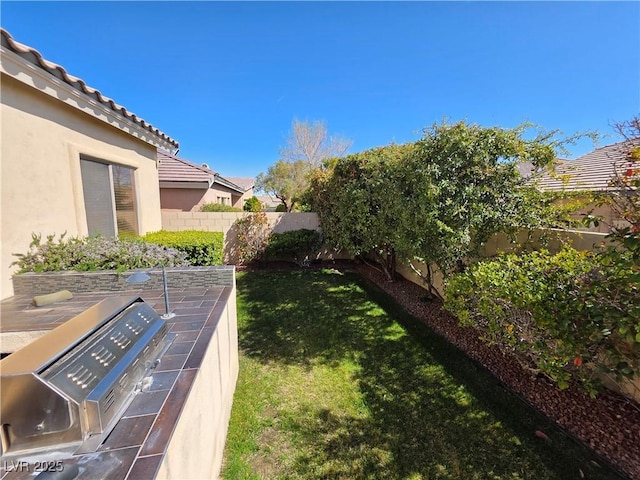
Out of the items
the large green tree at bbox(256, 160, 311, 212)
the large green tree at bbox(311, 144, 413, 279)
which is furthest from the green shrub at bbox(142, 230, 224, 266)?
the large green tree at bbox(256, 160, 311, 212)

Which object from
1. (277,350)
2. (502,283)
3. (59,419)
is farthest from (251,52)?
(59,419)

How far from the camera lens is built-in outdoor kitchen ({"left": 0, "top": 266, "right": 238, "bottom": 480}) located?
1.33 metres

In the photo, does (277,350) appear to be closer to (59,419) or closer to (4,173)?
(59,419)

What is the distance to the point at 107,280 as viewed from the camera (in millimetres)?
4238

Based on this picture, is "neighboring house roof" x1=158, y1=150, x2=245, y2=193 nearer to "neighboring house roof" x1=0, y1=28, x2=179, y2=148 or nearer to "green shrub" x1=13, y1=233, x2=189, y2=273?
"neighboring house roof" x1=0, y1=28, x2=179, y2=148

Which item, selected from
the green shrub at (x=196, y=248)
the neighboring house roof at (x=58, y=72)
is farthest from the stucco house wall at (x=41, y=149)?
the green shrub at (x=196, y=248)

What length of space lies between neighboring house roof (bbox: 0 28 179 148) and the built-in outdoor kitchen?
11.3 ft

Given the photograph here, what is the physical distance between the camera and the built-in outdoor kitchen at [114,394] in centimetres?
133

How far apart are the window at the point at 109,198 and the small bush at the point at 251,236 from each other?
3927mm

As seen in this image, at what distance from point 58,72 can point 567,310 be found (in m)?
7.61

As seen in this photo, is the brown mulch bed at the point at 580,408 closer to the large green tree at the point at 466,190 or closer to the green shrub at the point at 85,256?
the large green tree at the point at 466,190

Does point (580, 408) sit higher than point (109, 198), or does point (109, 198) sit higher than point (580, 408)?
point (109, 198)

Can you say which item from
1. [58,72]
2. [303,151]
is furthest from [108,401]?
[303,151]

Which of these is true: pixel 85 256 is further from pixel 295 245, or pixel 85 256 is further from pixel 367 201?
pixel 295 245
